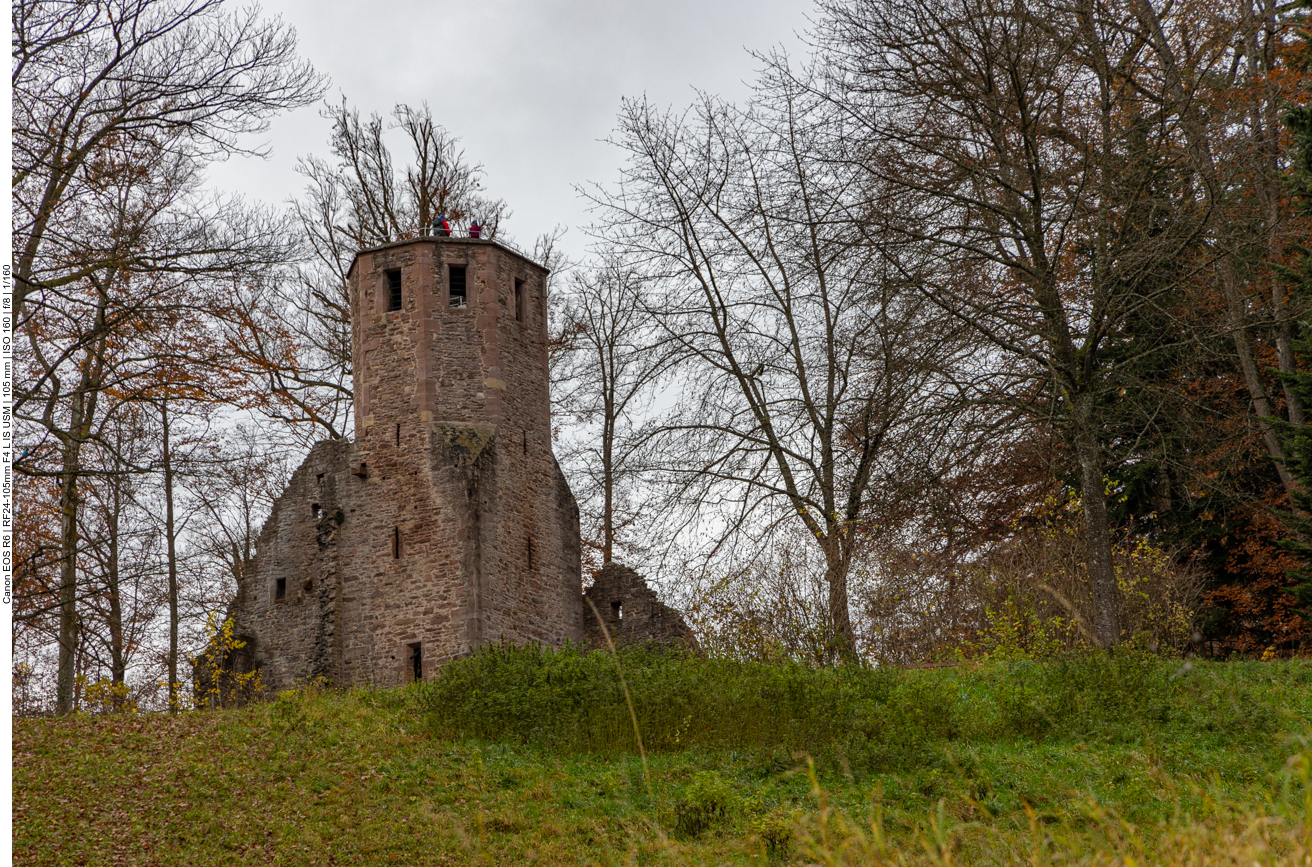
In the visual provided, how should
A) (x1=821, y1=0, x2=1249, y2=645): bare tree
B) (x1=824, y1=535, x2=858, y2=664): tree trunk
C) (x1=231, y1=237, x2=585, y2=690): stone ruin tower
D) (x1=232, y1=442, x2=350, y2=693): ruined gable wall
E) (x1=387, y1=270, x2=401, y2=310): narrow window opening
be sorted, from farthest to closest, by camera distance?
(x1=387, y1=270, x2=401, y2=310): narrow window opening → (x1=232, y1=442, x2=350, y2=693): ruined gable wall → (x1=231, y1=237, x2=585, y2=690): stone ruin tower → (x1=824, y1=535, x2=858, y2=664): tree trunk → (x1=821, y1=0, x2=1249, y2=645): bare tree

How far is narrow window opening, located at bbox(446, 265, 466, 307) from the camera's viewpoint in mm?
21312

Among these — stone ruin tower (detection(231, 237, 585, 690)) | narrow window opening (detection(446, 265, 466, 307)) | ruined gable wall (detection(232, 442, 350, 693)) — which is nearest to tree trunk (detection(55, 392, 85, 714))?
ruined gable wall (detection(232, 442, 350, 693))

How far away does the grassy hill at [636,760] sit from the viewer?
8.48 metres

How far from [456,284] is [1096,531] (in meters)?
12.7

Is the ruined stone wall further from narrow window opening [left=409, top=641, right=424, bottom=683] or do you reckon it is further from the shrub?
the shrub

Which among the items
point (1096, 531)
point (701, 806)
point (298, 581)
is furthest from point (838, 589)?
point (298, 581)

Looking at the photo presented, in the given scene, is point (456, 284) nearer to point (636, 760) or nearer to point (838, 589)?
point (838, 589)

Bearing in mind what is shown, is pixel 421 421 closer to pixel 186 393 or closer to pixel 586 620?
pixel 586 620

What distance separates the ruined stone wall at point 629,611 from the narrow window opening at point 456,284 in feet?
20.1

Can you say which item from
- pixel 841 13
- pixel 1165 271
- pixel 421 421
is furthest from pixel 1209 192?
pixel 421 421

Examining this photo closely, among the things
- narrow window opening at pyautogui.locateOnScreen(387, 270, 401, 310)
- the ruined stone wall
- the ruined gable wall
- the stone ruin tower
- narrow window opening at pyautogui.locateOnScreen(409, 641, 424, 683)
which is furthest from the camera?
the ruined stone wall

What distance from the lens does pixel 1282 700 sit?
10711mm

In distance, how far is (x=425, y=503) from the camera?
1973 centimetres

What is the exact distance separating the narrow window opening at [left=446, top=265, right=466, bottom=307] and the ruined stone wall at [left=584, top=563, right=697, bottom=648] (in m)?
6.11
